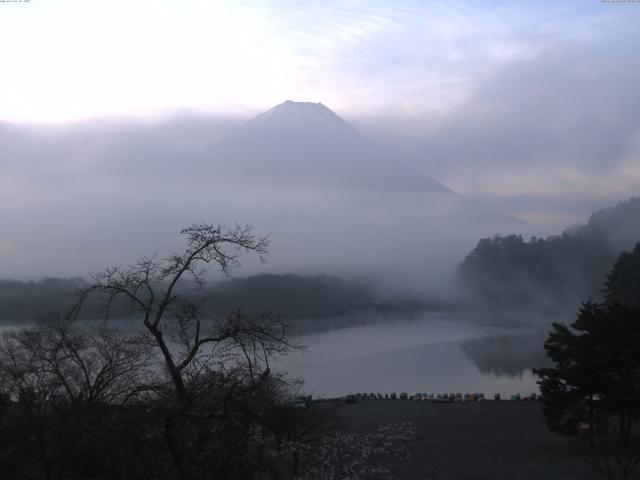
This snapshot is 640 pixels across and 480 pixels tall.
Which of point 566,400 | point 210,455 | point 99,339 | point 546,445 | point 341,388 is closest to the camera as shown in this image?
point 210,455

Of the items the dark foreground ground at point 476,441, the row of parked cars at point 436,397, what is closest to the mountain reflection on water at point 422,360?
the row of parked cars at point 436,397

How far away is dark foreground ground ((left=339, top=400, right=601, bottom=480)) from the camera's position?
13758mm

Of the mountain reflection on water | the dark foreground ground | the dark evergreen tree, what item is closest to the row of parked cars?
the dark foreground ground

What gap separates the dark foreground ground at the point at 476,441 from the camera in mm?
13758

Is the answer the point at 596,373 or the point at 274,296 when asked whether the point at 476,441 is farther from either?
the point at 274,296

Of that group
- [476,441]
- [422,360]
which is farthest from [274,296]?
[476,441]

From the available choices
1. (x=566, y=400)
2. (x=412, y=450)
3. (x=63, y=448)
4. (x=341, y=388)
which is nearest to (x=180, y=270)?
(x=63, y=448)

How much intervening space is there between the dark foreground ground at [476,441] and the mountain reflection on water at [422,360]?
467cm

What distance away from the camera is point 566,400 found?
578 inches

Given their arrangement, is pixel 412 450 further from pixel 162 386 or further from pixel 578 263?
pixel 578 263

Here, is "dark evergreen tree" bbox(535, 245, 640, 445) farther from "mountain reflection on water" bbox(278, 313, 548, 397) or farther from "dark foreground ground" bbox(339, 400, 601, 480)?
"mountain reflection on water" bbox(278, 313, 548, 397)

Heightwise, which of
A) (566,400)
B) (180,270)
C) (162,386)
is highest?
(180,270)

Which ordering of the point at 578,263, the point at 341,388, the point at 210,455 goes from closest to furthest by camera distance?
the point at 210,455
the point at 341,388
the point at 578,263

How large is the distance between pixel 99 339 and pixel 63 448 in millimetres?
5434
